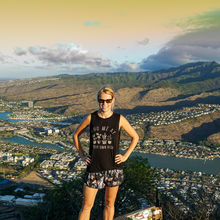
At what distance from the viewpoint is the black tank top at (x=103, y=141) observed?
9.68ft

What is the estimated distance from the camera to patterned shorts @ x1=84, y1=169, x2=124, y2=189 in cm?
301

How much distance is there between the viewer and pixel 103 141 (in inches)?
116

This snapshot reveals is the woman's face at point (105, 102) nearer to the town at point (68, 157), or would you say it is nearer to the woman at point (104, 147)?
the woman at point (104, 147)

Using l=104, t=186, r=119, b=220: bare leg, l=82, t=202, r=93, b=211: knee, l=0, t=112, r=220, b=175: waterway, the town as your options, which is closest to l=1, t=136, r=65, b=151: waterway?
the town

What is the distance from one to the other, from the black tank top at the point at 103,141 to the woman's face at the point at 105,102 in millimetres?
116

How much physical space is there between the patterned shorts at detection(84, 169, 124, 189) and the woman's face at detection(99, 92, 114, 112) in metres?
0.79

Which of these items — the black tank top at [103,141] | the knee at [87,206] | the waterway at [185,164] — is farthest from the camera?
the waterway at [185,164]

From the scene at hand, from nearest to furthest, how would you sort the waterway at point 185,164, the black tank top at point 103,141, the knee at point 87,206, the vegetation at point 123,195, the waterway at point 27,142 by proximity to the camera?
the black tank top at point 103,141 → the knee at point 87,206 → the vegetation at point 123,195 → the waterway at point 185,164 → the waterway at point 27,142

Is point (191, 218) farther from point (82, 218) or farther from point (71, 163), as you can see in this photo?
point (71, 163)

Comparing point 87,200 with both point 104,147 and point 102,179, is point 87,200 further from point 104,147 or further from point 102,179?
point 104,147

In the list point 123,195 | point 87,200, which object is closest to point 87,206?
point 87,200

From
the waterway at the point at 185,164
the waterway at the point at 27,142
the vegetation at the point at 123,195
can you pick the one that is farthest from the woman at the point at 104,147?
the waterway at the point at 27,142

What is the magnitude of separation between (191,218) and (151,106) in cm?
8805

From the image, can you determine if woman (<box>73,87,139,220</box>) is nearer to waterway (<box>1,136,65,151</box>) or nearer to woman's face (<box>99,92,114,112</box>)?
woman's face (<box>99,92,114,112</box>)
